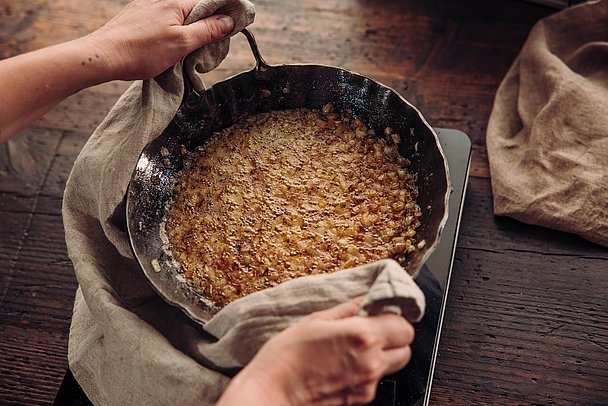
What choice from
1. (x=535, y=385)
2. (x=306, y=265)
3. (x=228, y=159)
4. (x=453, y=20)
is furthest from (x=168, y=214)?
(x=453, y=20)

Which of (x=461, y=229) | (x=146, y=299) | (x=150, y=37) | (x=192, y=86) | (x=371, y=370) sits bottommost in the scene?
(x=461, y=229)

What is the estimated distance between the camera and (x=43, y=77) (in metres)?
1.09

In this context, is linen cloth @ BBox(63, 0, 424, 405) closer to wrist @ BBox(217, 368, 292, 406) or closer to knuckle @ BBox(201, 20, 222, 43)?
knuckle @ BBox(201, 20, 222, 43)

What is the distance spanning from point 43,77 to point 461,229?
0.82 m

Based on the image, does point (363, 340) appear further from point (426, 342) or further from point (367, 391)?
point (426, 342)

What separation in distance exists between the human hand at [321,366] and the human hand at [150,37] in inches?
21.0

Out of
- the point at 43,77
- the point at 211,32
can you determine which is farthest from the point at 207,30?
the point at 43,77

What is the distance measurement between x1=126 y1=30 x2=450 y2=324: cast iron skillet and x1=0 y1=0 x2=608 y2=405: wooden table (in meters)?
0.29

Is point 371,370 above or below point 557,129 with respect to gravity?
above

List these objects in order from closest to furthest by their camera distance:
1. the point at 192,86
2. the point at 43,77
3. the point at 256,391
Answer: the point at 256,391 → the point at 43,77 → the point at 192,86

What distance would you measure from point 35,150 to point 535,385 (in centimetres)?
117

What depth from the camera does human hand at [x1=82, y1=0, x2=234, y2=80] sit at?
113 centimetres

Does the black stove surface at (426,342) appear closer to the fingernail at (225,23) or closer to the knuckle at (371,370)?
the knuckle at (371,370)

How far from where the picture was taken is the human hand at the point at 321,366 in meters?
0.83
